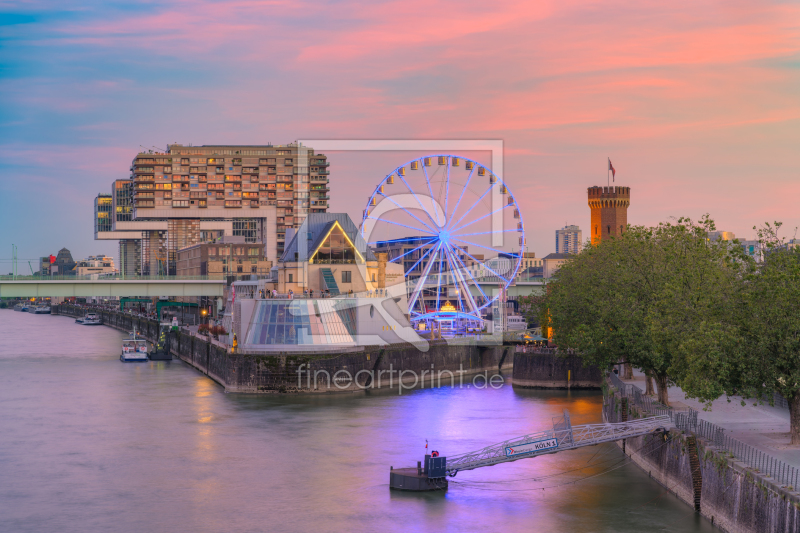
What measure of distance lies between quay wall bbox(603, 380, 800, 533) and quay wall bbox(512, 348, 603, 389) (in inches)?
1325

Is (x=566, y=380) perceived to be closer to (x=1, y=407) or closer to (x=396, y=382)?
(x=396, y=382)

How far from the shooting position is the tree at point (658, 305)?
119 ft

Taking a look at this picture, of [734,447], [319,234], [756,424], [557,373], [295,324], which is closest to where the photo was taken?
[734,447]

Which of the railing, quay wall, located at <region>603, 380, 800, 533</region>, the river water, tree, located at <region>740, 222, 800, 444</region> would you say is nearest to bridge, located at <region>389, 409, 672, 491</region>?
the river water

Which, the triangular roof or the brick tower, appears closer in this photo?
the triangular roof

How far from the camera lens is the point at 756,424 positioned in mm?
40031

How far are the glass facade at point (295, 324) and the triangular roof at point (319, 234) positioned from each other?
1287cm

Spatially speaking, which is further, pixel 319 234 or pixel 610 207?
pixel 610 207

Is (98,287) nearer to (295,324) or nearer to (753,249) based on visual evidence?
(295,324)

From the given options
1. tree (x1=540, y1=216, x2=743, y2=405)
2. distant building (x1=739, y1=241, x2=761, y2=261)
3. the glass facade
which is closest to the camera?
tree (x1=540, y1=216, x2=743, y2=405)

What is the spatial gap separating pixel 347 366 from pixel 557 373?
60.7 ft

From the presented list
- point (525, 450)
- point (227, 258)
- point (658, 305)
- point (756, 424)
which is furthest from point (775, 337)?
point (227, 258)

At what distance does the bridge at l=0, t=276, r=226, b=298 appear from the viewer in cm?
10012

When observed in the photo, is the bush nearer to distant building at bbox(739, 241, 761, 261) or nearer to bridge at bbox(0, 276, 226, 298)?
bridge at bbox(0, 276, 226, 298)
